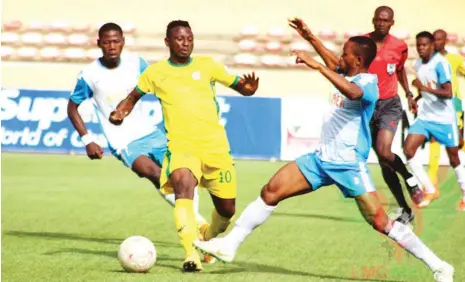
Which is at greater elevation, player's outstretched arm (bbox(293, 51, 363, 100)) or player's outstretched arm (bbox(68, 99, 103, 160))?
player's outstretched arm (bbox(293, 51, 363, 100))

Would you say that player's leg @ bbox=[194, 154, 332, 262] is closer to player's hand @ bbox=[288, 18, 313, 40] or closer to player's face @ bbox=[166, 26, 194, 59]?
player's hand @ bbox=[288, 18, 313, 40]

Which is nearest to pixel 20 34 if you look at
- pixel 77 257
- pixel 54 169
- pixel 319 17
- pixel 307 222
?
pixel 319 17

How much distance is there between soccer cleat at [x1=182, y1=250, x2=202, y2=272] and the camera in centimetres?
899

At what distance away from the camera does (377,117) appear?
13.2m

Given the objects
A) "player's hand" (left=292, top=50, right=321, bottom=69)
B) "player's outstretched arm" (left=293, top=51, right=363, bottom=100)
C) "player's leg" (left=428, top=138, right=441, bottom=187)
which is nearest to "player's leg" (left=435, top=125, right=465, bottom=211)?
"player's leg" (left=428, top=138, right=441, bottom=187)

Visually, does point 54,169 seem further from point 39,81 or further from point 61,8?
point 61,8

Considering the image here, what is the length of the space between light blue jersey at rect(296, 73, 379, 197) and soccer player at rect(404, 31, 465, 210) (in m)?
6.59

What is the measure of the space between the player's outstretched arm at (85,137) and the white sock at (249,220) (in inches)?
88.8

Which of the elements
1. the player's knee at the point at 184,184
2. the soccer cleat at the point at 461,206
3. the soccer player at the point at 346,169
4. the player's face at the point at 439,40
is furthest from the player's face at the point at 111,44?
the player's face at the point at 439,40

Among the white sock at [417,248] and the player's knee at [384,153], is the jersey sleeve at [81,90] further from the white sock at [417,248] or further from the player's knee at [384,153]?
the white sock at [417,248]

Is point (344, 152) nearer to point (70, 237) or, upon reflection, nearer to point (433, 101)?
point (70, 237)

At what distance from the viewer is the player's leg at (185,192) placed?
899 centimetres

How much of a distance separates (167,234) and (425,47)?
198 inches

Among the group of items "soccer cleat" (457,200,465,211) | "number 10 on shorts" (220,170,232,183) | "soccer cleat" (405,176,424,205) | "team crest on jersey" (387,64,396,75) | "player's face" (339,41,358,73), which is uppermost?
"player's face" (339,41,358,73)
